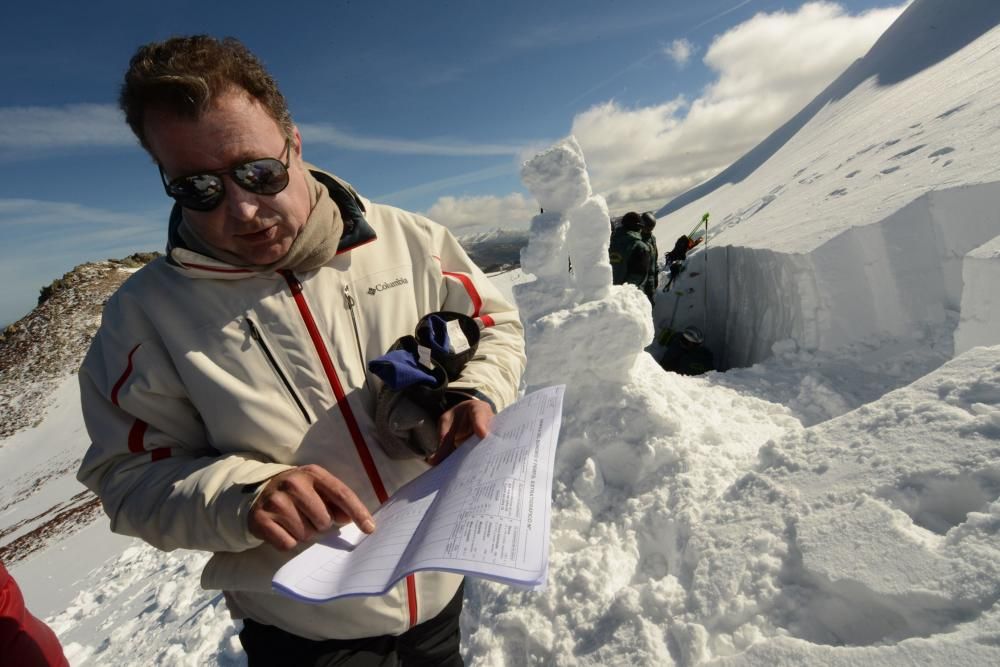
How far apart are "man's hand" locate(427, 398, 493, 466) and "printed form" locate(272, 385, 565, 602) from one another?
0.04 meters

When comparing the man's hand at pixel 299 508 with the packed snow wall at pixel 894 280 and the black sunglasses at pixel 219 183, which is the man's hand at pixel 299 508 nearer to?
the black sunglasses at pixel 219 183

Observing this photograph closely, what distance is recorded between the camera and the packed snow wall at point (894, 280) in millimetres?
2801

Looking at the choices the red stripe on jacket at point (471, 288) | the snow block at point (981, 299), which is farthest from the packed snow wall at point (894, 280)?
the red stripe on jacket at point (471, 288)

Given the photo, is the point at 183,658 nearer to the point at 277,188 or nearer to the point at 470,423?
the point at 470,423

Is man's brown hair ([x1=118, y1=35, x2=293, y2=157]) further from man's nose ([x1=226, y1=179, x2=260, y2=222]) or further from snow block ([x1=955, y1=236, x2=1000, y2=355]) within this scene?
snow block ([x1=955, y1=236, x2=1000, y2=355])

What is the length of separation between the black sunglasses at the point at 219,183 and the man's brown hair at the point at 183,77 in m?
0.16

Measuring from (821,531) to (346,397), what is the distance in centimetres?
199

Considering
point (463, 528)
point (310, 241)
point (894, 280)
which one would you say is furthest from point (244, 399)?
point (894, 280)

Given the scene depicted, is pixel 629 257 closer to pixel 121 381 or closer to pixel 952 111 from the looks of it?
pixel 952 111

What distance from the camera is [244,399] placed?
1323mm

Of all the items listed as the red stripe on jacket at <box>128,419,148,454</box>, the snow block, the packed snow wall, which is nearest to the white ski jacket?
the red stripe on jacket at <box>128,419,148,454</box>

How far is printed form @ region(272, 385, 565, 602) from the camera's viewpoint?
2.96 ft

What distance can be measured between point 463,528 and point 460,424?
49 centimetres

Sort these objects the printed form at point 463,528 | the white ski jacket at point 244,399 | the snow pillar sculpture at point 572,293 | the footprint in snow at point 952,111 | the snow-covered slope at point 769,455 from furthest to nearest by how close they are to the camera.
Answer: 1. the footprint in snow at point 952,111
2. the snow pillar sculpture at point 572,293
3. the snow-covered slope at point 769,455
4. the white ski jacket at point 244,399
5. the printed form at point 463,528
